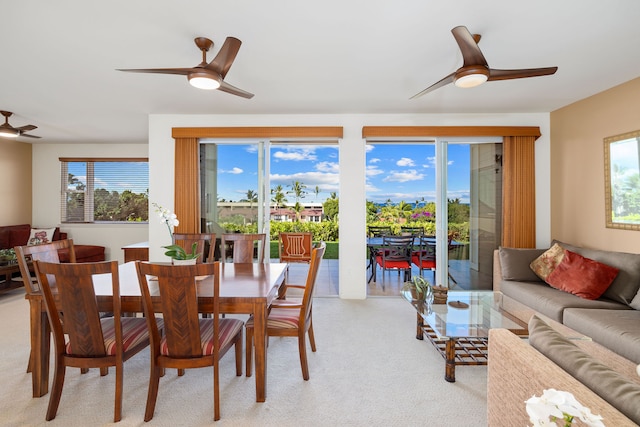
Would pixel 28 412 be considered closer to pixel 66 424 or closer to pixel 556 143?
pixel 66 424

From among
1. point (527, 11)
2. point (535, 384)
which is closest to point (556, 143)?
point (527, 11)

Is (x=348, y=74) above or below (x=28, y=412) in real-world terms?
above

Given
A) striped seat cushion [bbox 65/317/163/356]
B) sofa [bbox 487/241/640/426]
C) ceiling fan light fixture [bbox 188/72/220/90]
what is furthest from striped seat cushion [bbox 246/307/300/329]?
ceiling fan light fixture [bbox 188/72/220/90]

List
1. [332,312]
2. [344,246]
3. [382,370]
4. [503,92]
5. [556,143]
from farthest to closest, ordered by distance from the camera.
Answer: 1. [344,246]
2. [556,143]
3. [332,312]
4. [503,92]
5. [382,370]

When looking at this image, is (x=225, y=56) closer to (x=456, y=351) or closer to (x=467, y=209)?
(x=456, y=351)

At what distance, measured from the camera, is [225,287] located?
2133mm

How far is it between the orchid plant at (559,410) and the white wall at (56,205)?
670 centimetres

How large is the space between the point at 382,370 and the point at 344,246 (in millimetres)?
1995

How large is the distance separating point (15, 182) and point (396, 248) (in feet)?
22.8

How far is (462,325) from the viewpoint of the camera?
234 centimetres

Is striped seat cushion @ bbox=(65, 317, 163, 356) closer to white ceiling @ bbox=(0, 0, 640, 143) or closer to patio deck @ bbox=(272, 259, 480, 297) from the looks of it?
white ceiling @ bbox=(0, 0, 640, 143)

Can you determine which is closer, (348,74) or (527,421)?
(527,421)

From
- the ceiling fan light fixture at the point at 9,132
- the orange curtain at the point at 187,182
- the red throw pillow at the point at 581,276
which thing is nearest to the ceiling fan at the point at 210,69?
the orange curtain at the point at 187,182

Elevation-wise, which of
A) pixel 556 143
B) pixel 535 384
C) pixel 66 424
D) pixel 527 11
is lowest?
pixel 66 424
